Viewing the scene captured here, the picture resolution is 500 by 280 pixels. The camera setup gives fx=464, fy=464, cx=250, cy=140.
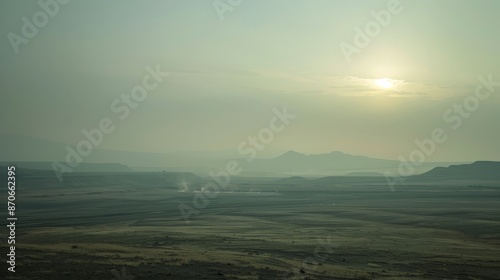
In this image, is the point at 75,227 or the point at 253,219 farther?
the point at 253,219

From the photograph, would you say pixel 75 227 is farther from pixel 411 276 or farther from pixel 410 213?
pixel 410 213

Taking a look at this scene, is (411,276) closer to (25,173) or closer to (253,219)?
(253,219)

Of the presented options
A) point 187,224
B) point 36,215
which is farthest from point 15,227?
point 187,224

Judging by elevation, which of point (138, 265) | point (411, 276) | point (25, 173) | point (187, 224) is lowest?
point (411, 276)

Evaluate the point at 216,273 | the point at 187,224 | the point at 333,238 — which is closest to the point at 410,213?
the point at 333,238

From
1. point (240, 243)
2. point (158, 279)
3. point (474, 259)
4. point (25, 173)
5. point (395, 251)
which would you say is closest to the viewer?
point (158, 279)

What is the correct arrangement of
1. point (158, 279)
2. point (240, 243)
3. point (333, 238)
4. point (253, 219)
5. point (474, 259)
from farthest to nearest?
point (253, 219)
point (333, 238)
point (240, 243)
point (474, 259)
point (158, 279)

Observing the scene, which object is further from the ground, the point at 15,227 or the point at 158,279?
the point at 15,227
